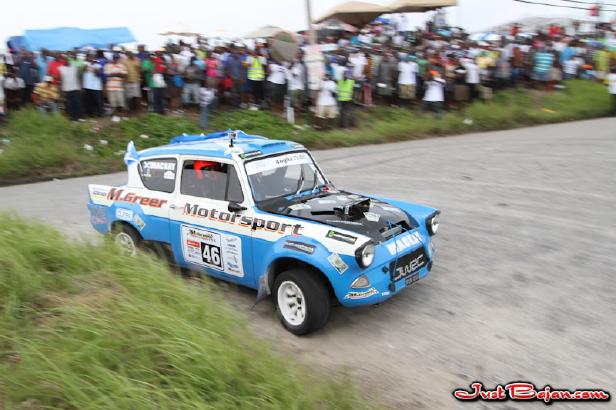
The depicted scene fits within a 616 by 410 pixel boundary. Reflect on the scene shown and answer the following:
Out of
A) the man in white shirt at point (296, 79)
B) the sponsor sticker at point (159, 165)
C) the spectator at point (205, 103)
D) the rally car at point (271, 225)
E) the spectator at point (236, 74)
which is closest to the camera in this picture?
the rally car at point (271, 225)

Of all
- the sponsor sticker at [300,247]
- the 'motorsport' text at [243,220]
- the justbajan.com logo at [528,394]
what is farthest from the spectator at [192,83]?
the justbajan.com logo at [528,394]

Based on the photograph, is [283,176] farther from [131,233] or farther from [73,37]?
[73,37]

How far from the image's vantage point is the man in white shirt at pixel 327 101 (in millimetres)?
16453

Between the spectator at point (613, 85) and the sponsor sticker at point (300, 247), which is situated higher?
the sponsor sticker at point (300, 247)

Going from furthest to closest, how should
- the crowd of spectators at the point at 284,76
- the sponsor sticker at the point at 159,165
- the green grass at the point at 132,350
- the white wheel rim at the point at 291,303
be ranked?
1. the crowd of spectators at the point at 284,76
2. the sponsor sticker at the point at 159,165
3. the white wheel rim at the point at 291,303
4. the green grass at the point at 132,350

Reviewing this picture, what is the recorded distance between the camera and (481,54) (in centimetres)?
1895

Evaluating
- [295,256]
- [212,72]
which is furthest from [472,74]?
[295,256]

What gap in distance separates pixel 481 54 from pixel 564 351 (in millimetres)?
16015

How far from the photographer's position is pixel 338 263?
16.0ft

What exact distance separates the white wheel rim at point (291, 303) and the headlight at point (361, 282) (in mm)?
536

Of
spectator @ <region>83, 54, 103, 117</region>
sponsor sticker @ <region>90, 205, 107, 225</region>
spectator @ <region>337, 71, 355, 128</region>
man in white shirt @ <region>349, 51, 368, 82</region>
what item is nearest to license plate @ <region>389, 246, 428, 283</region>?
sponsor sticker @ <region>90, 205, 107, 225</region>

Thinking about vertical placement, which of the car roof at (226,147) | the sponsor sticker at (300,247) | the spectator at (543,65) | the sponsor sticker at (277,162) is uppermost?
the car roof at (226,147)

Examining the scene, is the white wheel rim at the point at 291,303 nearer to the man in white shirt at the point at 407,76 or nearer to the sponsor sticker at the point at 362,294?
the sponsor sticker at the point at 362,294

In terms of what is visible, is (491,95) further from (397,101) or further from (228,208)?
(228,208)
